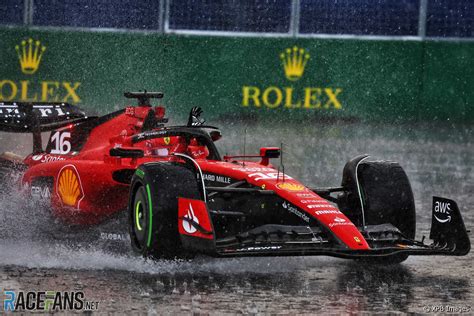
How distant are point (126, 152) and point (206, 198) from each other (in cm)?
110

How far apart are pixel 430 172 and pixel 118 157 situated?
256 inches

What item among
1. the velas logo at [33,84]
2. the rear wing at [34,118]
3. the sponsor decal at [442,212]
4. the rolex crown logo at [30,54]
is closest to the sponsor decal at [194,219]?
the sponsor decal at [442,212]

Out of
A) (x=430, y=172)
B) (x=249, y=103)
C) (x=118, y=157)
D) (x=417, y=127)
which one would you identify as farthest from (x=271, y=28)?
(x=118, y=157)

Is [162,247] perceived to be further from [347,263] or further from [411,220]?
[411,220]

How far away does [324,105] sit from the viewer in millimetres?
16984

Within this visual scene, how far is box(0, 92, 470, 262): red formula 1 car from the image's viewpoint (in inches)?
292

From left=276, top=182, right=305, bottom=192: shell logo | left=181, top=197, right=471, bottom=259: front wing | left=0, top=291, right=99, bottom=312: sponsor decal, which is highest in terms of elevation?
left=276, top=182, right=305, bottom=192: shell logo

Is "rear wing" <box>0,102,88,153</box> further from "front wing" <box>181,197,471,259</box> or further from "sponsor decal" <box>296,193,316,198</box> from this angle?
"front wing" <box>181,197,471,259</box>

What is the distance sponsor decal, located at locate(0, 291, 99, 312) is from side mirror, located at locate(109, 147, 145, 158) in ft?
6.34

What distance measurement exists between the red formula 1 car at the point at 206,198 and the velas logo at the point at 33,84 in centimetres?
687

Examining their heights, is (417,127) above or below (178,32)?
below

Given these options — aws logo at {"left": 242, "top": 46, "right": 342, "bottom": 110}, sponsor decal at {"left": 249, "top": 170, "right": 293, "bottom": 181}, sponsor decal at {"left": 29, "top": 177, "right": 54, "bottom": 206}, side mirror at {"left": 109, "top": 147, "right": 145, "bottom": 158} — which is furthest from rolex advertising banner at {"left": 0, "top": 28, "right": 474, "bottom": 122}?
sponsor decal at {"left": 249, "top": 170, "right": 293, "bottom": 181}

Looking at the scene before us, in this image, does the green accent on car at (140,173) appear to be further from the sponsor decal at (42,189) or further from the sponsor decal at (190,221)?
the sponsor decal at (42,189)

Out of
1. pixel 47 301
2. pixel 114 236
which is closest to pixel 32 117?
pixel 114 236
